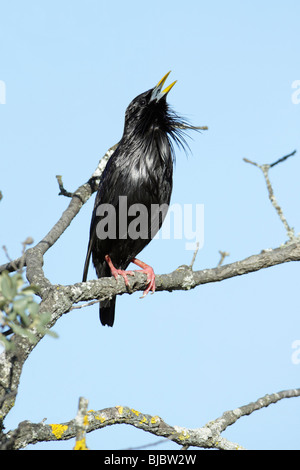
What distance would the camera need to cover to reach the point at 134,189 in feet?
16.3

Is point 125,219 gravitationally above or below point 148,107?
below

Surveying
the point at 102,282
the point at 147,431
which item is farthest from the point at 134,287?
the point at 147,431

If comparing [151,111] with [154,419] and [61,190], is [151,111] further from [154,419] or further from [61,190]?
[154,419]

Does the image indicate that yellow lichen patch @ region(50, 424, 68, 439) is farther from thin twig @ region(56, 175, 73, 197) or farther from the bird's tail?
thin twig @ region(56, 175, 73, 197)

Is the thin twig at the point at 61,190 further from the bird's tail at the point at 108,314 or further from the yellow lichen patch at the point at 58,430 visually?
the yellow lichen patch at the point at 58,430

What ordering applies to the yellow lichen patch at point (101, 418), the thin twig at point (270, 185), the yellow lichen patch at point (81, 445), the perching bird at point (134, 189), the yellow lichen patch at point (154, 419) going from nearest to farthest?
the yellow lichen patch at point (81, 445), the thin twig at point (270, 185), the yellow lichen patch at point (101, 418), the yellow lichen patch at point (154, 419), the perching bird at point (134, 189)

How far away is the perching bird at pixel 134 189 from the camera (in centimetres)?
498

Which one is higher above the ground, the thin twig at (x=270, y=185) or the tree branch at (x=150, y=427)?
the thin twig at (x=270, y=185)

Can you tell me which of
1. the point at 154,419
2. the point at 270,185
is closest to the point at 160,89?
the point at 270,185

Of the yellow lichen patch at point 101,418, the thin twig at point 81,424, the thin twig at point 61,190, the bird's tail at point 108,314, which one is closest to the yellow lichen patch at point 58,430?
the yellow lichen patch at point 101,418

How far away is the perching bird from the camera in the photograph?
4.98 meters

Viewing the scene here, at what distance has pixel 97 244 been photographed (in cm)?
522
